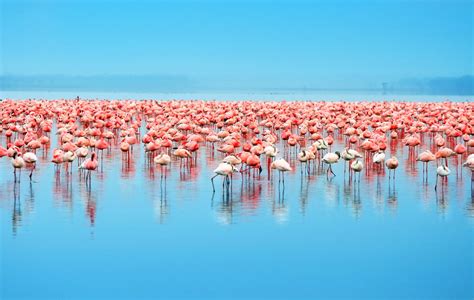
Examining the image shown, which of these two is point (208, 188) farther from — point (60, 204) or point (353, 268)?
point (353, 268)

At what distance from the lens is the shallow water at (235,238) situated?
897 cm

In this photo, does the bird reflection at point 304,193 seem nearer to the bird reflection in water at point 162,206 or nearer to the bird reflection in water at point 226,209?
the bird reflection in water at point 226,209

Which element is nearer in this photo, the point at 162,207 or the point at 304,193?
the point at 162,207

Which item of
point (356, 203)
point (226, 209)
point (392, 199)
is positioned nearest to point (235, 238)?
point (226, 209)

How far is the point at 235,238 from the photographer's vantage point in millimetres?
10672

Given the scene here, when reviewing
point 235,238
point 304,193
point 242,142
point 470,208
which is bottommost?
point 235,238

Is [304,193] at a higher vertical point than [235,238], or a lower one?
higher

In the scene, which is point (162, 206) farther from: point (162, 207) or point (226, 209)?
point (226, 209)

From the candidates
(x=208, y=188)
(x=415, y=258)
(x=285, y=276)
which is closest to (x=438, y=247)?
(x=415, y=258)

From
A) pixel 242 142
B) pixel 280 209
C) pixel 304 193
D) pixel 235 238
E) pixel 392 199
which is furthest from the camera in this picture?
pixel 242 142

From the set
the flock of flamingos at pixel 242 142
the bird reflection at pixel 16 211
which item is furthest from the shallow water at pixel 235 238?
the flock of flamingos at pixel 242 142

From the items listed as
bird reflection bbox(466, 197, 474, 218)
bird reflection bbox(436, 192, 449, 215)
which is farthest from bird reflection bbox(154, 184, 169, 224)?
bird reflection bbox(466, 197, 474, 218)

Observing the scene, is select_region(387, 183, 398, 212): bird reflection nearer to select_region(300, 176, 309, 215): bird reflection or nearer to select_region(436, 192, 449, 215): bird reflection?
select_region(436, 192, 449, 215): bird reflection

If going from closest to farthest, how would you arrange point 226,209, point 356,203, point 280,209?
point 226,209 → point 280,209 → point 356,203
